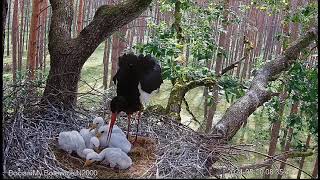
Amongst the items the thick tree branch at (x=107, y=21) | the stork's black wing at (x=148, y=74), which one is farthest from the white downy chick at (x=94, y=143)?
the thick tree branch at (x=107, y=21)

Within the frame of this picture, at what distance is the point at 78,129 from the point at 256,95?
221 cm

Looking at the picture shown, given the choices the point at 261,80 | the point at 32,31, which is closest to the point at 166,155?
the point at 261,80

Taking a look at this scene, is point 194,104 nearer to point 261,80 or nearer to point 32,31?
point 32,31

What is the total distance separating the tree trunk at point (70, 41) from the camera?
4742mm

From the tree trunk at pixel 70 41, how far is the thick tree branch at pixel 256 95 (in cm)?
158

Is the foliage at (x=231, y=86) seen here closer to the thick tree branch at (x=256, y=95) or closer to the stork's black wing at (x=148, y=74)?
the thick tree branch at (x=256, y=95)

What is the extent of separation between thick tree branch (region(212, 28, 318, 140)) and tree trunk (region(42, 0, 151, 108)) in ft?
5.19

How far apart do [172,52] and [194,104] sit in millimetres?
15968

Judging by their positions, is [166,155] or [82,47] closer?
[166,155]

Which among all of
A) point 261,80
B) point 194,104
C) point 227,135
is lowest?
point 194,104

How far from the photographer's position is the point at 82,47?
4863 millimetres

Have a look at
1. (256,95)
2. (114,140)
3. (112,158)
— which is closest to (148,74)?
(114,140)

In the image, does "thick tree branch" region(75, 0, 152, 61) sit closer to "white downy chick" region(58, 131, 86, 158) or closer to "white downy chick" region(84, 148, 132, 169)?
"white downy chick" region(58, 131, 86, 158)

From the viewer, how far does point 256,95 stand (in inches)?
209
